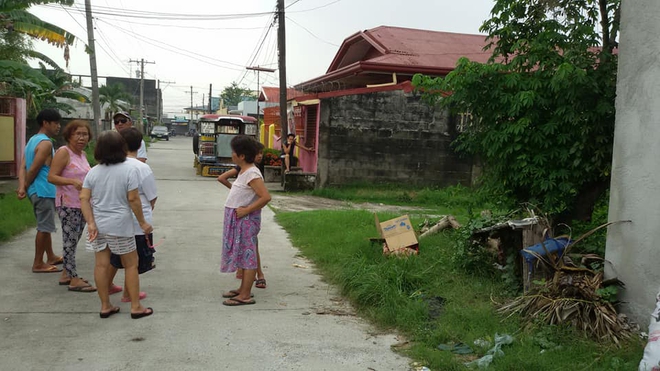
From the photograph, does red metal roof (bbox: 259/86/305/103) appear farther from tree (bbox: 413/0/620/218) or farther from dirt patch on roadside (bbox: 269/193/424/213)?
tree (bbox: 413/0/620/218)

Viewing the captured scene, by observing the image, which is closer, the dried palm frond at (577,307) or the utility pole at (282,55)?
the dried palm frond at (577,307)

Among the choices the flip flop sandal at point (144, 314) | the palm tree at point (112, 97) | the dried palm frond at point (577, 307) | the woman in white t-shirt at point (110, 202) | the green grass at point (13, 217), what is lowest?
the flip flop sandal at point (144, 314)

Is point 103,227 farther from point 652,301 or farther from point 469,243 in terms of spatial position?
point 652,301

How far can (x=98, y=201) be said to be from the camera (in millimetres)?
4473

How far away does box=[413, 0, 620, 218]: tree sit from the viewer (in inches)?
206

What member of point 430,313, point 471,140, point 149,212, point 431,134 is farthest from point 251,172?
point 431,134

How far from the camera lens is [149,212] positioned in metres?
5.04

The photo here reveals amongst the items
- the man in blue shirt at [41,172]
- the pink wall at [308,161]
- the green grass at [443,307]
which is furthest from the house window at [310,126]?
the man in blue shirt at [41,172]

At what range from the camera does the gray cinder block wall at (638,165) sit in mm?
3908

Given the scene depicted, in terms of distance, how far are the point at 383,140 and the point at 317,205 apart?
Result: 10.2ft

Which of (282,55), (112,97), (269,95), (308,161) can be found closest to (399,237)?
(308,161)

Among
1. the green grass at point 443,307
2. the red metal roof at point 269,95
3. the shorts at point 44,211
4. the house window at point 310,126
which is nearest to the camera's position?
the green grass at point 443,307

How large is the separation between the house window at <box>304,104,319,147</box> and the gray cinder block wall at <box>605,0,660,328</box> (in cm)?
1362

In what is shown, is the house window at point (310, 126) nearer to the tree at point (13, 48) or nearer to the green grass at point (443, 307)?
the green grass at point (443, 307)
